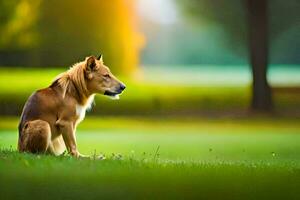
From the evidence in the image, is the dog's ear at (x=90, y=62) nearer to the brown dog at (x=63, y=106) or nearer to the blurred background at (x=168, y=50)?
the brown dog at (x=63, y=106)

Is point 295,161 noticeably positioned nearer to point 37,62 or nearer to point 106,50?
point 106,50

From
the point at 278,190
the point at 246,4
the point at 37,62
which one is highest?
the point at 246,4

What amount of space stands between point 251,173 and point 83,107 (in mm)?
975

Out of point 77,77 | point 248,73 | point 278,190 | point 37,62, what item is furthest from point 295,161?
point 37,62

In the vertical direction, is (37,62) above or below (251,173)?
above

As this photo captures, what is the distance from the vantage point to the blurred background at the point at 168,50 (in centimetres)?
460

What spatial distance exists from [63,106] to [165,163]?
63 cm

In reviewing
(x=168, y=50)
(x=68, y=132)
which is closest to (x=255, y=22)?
(x=168, y=50)

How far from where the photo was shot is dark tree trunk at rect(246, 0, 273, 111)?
4605 mm

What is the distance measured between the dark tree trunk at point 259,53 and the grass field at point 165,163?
126 mm

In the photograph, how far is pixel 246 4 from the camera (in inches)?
186

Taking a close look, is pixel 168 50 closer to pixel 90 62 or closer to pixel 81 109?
pixel 90 62

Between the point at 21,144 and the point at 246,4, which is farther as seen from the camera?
the point at 246,4

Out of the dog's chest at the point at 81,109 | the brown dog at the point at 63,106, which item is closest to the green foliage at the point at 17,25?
the brown dog at the point at 63,106
